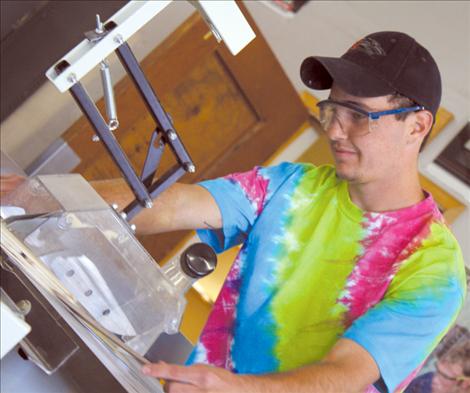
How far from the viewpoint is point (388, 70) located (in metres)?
1.23

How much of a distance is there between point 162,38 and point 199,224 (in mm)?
911

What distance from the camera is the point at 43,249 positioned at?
0.98m

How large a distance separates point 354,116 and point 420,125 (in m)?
0.12

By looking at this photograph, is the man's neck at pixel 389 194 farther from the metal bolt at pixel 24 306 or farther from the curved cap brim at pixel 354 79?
the metal bolt at pixel 24 306

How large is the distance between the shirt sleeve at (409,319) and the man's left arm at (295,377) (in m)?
0.02

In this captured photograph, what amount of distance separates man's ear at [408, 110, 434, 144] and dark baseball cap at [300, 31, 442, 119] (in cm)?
1

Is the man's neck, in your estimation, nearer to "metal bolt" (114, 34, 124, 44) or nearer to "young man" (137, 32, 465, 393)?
"young man" (137, 32, 465, 393)

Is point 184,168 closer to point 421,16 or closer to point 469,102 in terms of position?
point 469,102

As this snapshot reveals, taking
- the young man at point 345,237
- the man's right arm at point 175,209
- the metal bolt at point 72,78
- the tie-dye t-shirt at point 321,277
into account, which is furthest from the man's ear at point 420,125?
the metal bolt at point 72,78

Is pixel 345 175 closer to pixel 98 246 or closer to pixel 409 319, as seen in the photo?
pixel 409 319

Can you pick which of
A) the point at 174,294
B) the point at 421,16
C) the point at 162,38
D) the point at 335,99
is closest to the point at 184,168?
the point at 174,294

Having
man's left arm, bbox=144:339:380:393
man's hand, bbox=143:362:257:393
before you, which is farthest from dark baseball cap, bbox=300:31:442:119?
man's hand, bbox=143:362:257:393

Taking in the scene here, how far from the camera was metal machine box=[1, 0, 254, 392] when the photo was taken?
90cm

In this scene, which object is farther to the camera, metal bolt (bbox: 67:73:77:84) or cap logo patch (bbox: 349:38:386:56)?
cap logo patch (bbox: 349:38:386:56)
